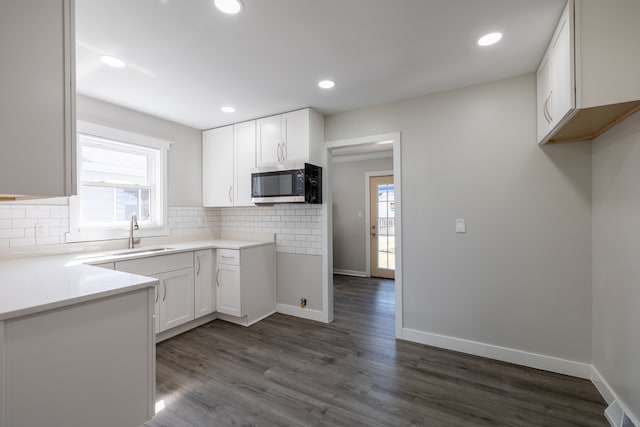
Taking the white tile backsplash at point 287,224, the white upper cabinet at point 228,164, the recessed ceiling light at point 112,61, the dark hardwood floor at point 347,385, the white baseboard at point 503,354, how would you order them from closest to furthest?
the dark hardwood floor at point 347,385 < the recessed ceiling light at point 112,61 < the white baseboard at point 503,354 < the white tile backsplash at point 287,224 < the white upper cabinet at point 228,164

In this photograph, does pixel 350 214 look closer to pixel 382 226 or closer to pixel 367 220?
pixel 367 220

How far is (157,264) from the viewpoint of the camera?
2656 mm

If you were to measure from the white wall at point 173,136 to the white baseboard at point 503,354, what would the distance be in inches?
121

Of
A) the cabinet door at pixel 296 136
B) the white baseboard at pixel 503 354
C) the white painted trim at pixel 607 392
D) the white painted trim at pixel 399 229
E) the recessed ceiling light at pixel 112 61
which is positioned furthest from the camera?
the cabinet door at pixel 296 136

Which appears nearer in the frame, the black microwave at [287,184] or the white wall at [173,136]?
the white wall at [173,136]

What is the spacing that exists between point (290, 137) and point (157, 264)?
1866 millimetres

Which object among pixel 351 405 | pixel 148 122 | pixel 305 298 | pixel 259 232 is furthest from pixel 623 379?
pixel 148 122

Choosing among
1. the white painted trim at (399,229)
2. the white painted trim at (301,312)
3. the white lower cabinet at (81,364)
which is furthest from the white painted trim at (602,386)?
the white lower cabinet at (81,364)

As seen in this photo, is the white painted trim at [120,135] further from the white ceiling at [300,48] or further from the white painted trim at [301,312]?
the white painted trim at [301,312]

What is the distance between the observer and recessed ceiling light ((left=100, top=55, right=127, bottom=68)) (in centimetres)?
203

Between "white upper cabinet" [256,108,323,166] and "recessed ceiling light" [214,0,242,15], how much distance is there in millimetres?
1497

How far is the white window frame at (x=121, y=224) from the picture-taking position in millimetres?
2643

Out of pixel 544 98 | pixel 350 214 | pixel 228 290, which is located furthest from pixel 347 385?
pixel 350 214

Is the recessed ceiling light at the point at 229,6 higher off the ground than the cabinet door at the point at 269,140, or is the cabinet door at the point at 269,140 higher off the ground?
the recessed ceiling light at the point at 229,6
